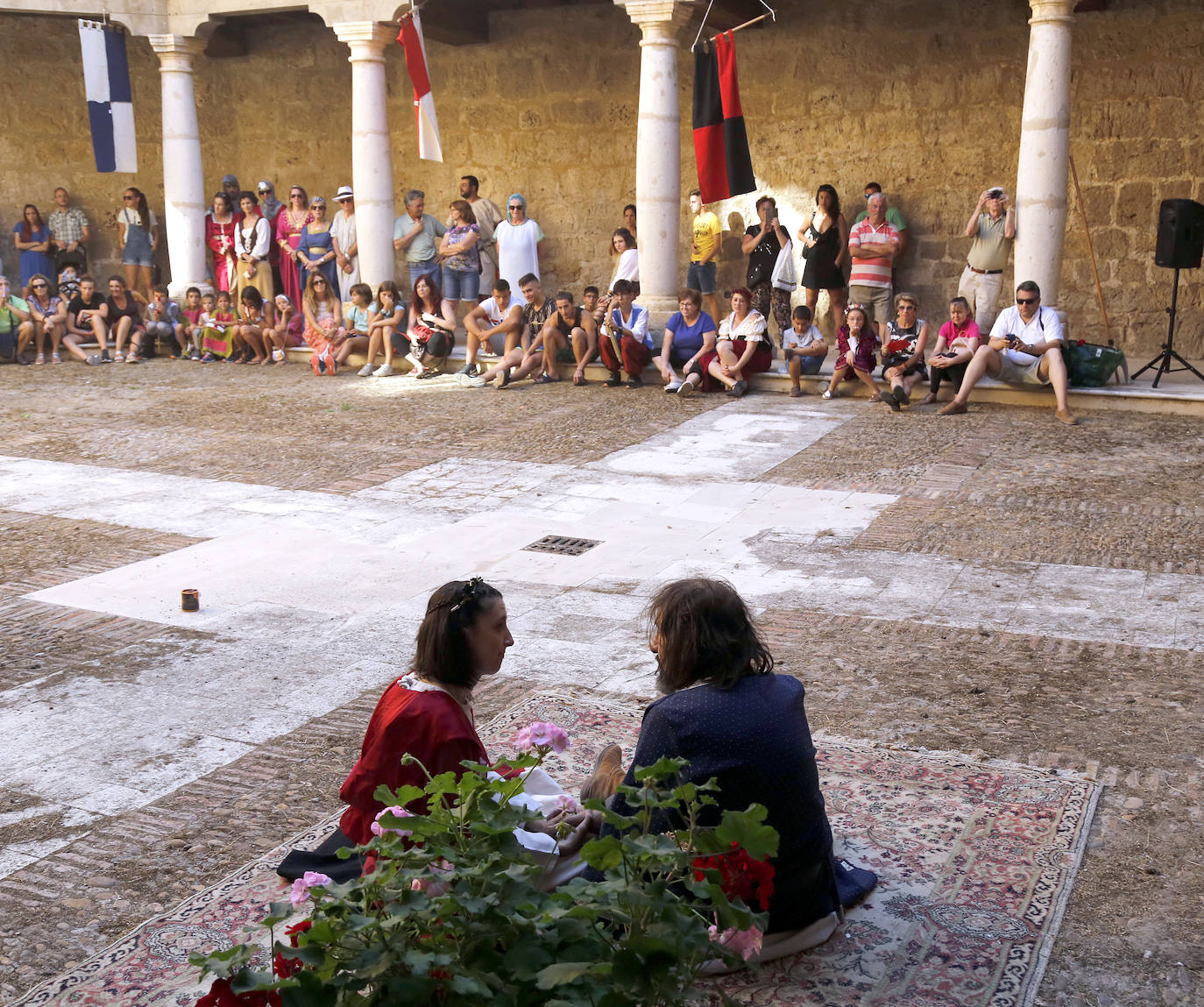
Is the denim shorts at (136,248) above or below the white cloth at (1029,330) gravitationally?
above

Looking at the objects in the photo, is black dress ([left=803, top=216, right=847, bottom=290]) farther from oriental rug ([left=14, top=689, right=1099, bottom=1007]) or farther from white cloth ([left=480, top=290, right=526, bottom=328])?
oriental rug ([left=14, top=689, right=1099, bottom=1007])

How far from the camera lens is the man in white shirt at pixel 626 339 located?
12.5 meters

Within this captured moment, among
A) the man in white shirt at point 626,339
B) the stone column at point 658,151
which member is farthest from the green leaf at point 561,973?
the stone column at point 658,151

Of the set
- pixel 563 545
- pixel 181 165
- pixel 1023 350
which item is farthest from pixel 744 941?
pixel 181 165

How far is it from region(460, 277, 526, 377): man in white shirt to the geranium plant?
36.6ft

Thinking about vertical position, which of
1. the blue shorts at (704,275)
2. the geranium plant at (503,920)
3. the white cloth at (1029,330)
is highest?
the blue shorts at (704,275)

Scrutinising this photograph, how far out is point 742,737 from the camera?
2.89 metres

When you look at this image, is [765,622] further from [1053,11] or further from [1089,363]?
[1053,11]

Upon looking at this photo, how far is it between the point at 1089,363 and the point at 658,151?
15.3ft

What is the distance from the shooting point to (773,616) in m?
5.96

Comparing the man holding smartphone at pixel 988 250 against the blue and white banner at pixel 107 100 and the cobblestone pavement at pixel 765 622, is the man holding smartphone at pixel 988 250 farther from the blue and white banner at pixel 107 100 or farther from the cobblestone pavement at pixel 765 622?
the blue and white banner at pixel 107 100

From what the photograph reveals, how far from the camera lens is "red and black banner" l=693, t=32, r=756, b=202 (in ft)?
39.2

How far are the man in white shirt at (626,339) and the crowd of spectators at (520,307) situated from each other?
0.02 m

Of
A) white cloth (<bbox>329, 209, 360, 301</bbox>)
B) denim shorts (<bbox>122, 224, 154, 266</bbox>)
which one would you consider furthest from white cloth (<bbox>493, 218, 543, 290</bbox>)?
denim shorts (<bbox>122, 224, 154, 266</bbox>)
